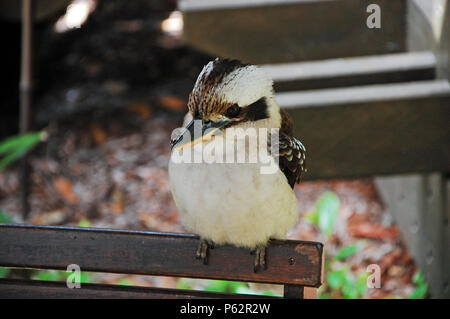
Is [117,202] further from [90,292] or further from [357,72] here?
[90,292]

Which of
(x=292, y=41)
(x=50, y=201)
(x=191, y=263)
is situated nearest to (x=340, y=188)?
(x=292, y=41)

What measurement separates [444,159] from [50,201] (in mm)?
2457

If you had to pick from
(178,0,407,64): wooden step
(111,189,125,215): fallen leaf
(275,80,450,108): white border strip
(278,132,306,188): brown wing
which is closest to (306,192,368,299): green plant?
(275,80,450,108): white border strip

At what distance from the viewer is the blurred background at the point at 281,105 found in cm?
277

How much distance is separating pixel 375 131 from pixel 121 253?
53.7 inches

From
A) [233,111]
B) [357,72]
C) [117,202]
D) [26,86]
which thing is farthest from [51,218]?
[233,111]

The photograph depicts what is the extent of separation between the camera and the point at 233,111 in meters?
1.70

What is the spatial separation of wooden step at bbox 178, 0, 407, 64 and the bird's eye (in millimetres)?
2048

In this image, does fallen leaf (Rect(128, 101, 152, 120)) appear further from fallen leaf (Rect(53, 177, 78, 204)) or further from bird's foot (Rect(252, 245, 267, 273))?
bird's foot (Rect(252, 245, 267, 273))

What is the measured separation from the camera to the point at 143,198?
4.18m

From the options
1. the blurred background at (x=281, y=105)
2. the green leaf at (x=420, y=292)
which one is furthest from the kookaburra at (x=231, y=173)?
the green leaf at (x=420, y=292)

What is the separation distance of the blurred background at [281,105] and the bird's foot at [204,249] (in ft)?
2.91

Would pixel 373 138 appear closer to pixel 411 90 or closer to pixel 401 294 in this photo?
pixel 411 90

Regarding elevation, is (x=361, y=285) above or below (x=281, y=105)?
below
